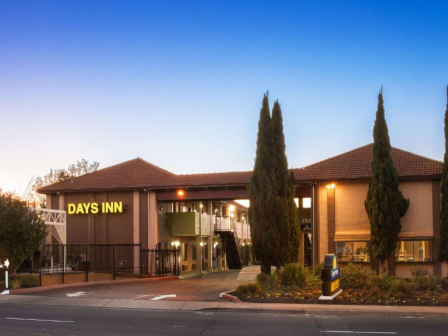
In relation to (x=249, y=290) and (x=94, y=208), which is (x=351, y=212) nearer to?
(x=249, y=290)

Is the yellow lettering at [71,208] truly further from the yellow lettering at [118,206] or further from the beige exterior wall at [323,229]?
the beige exterior wall at [323,229]

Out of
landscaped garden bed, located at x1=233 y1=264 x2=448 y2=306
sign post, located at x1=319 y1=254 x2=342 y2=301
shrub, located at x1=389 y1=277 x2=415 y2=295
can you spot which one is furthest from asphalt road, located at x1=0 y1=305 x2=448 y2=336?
shrub, located at x1=389 y1=277 x2=415 y2=295

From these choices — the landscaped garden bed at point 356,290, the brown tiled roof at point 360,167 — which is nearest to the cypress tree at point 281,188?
the landscaped garden bed at point 356,290

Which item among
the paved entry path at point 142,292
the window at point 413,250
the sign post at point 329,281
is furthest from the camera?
the window at point 413,250

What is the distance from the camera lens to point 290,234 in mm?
27031

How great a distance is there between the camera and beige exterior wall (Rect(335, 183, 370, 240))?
30.8 metres

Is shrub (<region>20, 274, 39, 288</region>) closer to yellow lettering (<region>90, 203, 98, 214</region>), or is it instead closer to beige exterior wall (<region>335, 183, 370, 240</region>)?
yellow lettering (<region>90, 203, 98, 214</region>)

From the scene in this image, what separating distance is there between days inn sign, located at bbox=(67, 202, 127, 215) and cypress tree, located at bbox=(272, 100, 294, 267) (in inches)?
518

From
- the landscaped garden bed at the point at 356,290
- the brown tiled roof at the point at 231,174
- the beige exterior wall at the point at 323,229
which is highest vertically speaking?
the brown tiled roof at the point at 231,174

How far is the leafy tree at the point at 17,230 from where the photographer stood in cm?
2453

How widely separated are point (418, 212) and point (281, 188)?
887cm

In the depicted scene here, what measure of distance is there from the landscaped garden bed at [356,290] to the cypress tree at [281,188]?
2.54m

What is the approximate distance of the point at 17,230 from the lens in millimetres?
24641

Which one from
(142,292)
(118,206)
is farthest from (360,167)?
(118,206)
